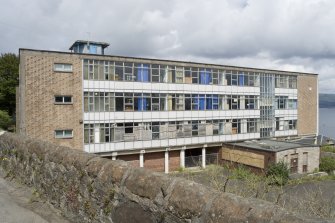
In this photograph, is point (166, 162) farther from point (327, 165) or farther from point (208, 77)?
point (327, 165)

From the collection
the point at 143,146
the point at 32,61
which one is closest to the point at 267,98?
the point at 143,146

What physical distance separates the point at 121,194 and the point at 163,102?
33401 mm

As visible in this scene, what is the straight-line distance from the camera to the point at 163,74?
3766 centimetres

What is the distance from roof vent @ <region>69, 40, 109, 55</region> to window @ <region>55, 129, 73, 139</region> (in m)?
10.7

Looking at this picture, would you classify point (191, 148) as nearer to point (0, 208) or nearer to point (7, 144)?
point (7, 144)

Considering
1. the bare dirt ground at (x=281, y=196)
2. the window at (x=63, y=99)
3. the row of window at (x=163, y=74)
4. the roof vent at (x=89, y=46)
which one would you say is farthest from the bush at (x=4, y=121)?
the bare dirt ground at (x=281, y=196)

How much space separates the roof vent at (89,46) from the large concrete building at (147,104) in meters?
0.12

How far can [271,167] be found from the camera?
32844 millimetres

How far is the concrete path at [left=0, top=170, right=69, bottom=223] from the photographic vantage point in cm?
518

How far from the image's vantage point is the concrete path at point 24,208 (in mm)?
5184

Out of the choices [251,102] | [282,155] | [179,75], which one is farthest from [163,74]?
[282,155]

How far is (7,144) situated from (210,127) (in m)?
34.1

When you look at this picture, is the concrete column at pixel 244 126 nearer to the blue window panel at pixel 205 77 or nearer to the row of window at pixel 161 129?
the row of window at pixel 161 129

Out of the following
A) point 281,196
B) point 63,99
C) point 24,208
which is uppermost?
point 63,99
